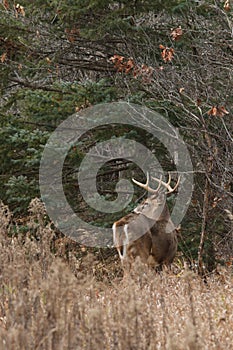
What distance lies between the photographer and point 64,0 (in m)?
9.08

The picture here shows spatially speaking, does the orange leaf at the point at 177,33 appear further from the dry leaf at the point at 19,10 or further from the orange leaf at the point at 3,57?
the orange leaf at the point at 3,57

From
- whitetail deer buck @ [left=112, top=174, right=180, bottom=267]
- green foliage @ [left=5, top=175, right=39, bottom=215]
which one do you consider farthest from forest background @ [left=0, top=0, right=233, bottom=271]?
whitetail deer buck @ [left=112, top=174, right=180, bottom=267]

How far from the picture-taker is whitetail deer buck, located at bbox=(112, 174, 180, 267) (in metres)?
7.86

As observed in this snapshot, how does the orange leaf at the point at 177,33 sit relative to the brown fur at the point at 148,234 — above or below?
above

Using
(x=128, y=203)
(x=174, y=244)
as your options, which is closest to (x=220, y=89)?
(x=128, y=203)

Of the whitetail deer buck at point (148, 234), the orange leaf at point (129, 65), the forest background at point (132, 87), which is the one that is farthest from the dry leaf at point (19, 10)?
the whitetail deer buck at point (148, 234)

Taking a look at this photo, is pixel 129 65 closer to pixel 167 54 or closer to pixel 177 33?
pixel 167 54

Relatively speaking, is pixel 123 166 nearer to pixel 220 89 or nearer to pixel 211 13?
pixel 220 89

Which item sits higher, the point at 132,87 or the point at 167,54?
the point at 167,54

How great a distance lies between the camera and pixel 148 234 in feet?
26.6

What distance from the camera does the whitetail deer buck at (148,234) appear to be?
309 inches

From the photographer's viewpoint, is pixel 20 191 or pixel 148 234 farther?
pixel 20 191

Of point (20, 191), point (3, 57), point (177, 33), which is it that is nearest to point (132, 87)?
point (177, 33)

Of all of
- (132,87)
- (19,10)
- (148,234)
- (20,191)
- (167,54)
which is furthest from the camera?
(132,87)
